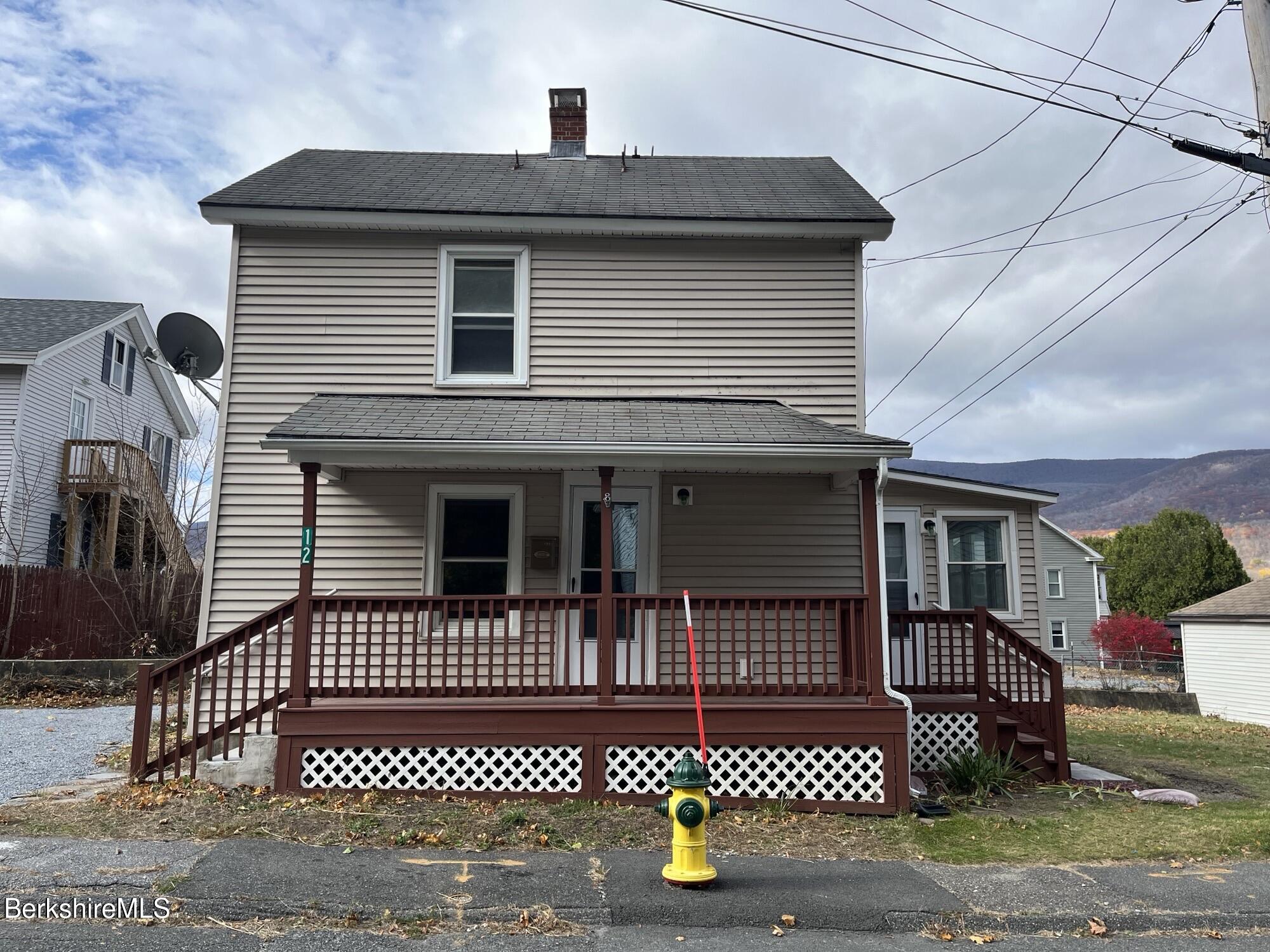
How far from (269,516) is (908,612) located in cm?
631

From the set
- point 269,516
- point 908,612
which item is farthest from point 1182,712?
point 269,516

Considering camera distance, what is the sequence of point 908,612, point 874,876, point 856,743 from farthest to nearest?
1. point 908,612
2. point 856,743
3. point 874,876

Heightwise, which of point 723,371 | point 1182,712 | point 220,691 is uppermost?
point 723,371

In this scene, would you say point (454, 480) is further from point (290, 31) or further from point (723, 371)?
point (290, 31)

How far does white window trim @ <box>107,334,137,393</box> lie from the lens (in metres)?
23.6

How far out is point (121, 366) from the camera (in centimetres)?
2433

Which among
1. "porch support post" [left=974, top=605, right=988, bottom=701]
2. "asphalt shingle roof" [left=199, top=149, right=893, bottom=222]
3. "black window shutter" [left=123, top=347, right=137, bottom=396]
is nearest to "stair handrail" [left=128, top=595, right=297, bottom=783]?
"asphalt shingle roof" [left=199, top=149, right=893, bottom=222]

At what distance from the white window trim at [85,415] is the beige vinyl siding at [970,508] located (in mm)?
18935

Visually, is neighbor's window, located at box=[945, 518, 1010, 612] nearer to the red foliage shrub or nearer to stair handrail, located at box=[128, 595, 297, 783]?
stair handrail, located at box=[128, 595, 297, 783]

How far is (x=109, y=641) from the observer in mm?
16375

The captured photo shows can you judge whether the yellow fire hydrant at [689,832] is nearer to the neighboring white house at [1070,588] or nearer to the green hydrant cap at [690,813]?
Answer: the green hydrant cap at [690,813]

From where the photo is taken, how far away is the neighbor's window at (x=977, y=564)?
11.8 m

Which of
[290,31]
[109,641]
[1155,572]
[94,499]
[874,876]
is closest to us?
[874,876]

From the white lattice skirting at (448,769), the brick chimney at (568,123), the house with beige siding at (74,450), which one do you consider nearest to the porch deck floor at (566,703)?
the white lattice skirting at (448,769)
